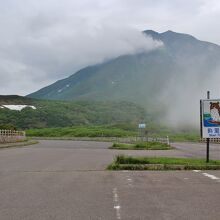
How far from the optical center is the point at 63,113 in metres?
172

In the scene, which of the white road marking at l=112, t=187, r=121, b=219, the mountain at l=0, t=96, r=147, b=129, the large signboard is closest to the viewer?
the white road marking at l=112, t=187, r=121, b=219

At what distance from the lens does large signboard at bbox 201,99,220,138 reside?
18.4 metres

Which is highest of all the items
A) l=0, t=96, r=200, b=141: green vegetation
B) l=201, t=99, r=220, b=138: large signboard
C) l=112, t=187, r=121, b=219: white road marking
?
l=0, t=96, r=200, b=141: green vegetation

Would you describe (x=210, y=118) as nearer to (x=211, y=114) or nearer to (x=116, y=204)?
(x=211, y=114)

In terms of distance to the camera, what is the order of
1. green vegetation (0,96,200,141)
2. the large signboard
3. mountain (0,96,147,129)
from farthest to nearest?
1. mountain (0,96,147,129)
2. green vegetation (0,96,200,141)
3. the large signboard

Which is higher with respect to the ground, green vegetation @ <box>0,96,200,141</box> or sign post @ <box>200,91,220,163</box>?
green vegetation @ <box>0,96,200,141</box>

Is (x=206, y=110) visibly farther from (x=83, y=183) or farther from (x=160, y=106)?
(x=160, y=106)

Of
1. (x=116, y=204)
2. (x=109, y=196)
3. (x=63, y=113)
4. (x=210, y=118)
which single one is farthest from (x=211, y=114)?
(x=63, y=113)

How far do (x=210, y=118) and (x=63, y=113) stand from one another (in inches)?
6107

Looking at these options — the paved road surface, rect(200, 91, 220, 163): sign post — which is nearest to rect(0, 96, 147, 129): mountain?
rect(200, 91, 220, 163): sign post

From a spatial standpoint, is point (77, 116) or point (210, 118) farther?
point (77, 116)

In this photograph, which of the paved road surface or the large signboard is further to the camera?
the large signboard

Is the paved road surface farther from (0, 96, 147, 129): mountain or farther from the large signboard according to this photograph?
(0, 96, 147, 129): mountain

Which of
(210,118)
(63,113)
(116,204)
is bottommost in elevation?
(116,204)
